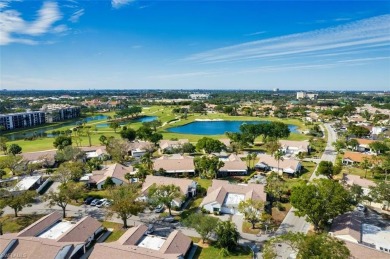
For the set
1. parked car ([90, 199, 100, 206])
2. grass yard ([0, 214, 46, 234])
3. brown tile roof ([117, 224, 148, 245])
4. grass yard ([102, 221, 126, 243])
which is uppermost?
brown tile roof ([117, 224, 148, 245])

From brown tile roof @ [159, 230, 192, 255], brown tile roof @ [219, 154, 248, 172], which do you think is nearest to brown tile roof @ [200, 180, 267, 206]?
brown tile roof @ [159, 230, 192, 255]

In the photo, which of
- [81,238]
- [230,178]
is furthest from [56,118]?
[81,238]

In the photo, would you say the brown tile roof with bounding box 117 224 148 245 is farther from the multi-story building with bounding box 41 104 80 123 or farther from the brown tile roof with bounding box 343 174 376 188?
the multi-story building with bounding box 41 104 80 123

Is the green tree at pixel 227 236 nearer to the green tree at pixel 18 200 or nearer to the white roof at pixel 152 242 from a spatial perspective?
the white roof at pixel 152 242

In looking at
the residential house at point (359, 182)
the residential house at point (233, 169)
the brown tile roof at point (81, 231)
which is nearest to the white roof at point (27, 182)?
the brown tile roof at point (81, 231)

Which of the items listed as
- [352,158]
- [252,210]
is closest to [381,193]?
[252,210]

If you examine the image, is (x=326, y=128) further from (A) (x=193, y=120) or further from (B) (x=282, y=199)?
(B) (x=282, y=199)
